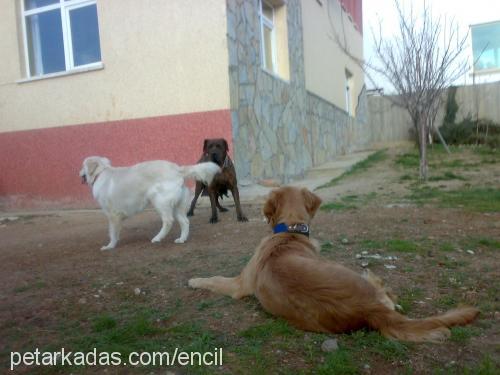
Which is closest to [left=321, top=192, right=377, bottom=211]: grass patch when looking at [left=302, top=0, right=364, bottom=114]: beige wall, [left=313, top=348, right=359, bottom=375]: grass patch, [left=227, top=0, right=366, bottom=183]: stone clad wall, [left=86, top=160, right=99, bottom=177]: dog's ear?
[left=227, top=0, right=366, bottom=183]: stone clad wall

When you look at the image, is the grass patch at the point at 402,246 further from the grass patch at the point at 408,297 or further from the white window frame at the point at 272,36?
the white window frame at the point at 272,36

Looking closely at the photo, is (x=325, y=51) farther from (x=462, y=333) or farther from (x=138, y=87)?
(x=462, y=333)

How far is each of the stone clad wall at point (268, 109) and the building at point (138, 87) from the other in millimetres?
37

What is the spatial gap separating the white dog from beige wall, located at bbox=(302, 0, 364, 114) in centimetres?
830

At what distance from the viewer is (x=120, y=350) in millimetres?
2547

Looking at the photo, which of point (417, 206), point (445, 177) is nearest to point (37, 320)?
point (417, 206)

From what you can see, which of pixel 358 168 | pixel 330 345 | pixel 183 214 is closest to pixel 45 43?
pixel 183 214

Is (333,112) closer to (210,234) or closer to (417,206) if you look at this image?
(417,206)

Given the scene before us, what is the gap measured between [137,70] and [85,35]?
5.09 ft

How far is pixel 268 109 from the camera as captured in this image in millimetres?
9820

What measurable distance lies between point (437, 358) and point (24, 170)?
370 inches

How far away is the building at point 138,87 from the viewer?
8.19m

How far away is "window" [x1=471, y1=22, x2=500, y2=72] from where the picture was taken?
2075cm

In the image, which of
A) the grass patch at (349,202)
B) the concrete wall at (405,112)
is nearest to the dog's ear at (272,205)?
the grass patch at (349,202)
